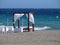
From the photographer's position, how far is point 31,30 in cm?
1839

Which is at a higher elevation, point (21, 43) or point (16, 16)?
point (16, 16)

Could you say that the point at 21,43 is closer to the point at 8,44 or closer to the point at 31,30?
the point at 8,44

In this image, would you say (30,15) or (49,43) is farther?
(30,15)

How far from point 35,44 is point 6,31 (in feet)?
20.4

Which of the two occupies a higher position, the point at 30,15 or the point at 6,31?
the point at 30,15

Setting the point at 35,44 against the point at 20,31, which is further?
the point at 20,31

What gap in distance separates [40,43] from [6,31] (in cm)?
601

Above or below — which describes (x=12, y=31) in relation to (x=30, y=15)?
below

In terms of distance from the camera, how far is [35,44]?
11.9 m

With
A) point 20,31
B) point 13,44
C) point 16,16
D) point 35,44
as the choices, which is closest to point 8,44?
point 13,44

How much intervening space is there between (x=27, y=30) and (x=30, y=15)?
117 cm

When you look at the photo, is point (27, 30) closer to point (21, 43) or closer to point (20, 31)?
point (20, 31)

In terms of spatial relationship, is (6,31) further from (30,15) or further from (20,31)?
(30,15)

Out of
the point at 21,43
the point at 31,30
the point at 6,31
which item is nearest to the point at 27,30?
the point at 31,30
